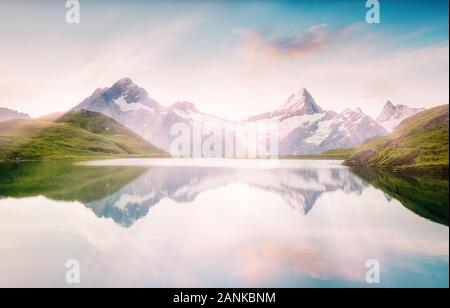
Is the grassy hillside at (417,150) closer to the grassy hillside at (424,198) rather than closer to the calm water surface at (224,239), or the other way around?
the grassy hillside at (424,198)

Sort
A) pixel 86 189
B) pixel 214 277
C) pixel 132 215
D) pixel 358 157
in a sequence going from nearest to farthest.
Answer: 1. pixel 214 277
2. pixel 132 215
3. pixel 86 189
4. pixel 358 157

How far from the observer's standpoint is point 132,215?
1622 inches

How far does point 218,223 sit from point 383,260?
688 inches

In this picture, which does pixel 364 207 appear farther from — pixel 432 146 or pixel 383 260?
pixel 432 146

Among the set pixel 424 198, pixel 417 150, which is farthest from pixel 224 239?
pixel 417 150

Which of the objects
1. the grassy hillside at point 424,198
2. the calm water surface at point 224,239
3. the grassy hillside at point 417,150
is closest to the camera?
the calm water surface at point 224,239

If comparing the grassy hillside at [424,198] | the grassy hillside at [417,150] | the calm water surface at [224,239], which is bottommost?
the calm water surface at [224,239]

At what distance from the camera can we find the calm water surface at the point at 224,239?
858 inches

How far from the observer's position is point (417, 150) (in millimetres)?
107875

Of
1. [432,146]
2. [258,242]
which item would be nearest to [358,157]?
[432,146]

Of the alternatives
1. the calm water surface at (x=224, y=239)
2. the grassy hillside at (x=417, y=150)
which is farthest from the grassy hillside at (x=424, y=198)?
the grassy hillside at (x=417, y=150)

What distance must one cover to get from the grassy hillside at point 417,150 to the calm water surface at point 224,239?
44.6m

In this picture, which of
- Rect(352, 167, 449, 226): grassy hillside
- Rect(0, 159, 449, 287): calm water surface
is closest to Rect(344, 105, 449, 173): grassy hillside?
Rect(352, 167, 449, 226): grassy hillside

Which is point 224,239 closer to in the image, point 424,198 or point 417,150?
point 424,198
